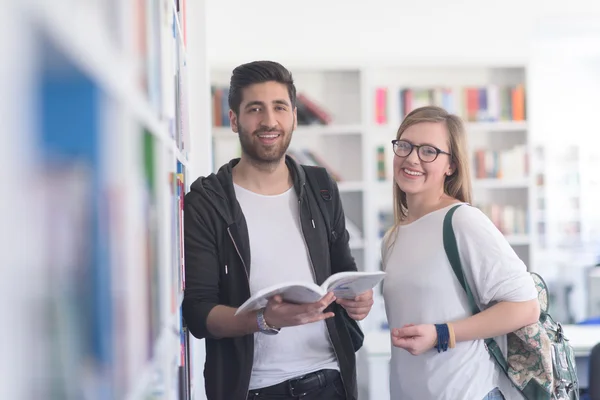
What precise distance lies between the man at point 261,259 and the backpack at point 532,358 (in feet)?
0.88

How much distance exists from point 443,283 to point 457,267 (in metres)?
0.05

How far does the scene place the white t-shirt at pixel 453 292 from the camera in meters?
1.45

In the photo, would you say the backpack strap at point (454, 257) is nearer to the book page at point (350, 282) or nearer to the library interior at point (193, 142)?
the book page at point (350, 282)

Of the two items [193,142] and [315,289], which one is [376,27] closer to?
[193,142]

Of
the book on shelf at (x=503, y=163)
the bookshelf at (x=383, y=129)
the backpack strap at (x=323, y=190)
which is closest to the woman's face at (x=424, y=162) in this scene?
the backpack strap at (x=323, y=190)

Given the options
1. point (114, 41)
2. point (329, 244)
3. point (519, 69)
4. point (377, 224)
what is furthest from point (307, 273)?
point (519, 69)

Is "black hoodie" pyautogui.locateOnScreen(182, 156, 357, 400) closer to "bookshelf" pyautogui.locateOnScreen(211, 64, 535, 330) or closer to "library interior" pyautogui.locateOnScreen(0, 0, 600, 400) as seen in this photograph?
"library interior" pyautogui.locateOnScreen(0, 0, 600, 400)

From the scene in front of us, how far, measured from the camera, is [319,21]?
5.44m

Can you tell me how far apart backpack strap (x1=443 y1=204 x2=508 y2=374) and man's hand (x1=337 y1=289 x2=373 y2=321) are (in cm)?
24

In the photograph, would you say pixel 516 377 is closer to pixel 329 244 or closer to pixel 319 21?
pixel 329 244

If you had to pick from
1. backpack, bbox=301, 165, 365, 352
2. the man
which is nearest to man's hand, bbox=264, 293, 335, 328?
the man

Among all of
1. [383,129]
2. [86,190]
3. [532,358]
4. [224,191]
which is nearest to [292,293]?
[224,191]

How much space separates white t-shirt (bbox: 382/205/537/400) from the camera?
1454 mm

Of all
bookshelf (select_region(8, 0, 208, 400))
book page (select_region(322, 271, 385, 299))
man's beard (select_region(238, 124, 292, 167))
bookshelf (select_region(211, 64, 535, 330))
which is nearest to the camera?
bookshelf (select_region(8, 0, 208, 400))
